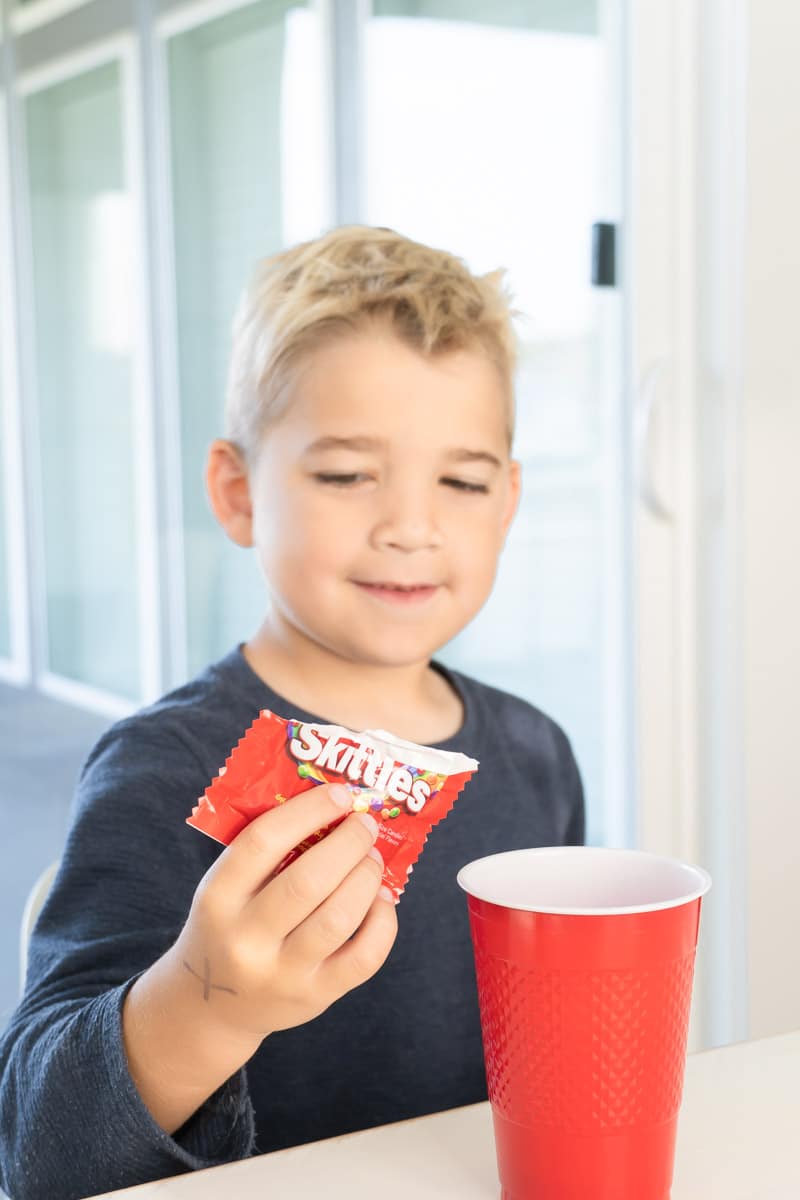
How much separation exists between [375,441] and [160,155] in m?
1.18

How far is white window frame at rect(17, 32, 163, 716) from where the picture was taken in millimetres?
1812

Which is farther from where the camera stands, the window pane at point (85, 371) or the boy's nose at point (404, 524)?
the window pane at point (85, 371)

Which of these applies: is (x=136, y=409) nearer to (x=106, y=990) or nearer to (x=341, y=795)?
(x=106, y=990)

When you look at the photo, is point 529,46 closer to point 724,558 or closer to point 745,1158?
point 724,558

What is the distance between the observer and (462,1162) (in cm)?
55

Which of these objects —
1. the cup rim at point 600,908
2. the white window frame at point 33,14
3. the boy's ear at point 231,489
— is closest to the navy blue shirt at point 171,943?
the boy's ear at point 231,489

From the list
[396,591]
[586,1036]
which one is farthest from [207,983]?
[396,591]

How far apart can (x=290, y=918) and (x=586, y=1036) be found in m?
0.12

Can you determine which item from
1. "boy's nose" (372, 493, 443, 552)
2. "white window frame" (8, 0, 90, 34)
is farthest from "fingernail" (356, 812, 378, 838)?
"white window frame" (8, 0, 90, 34)

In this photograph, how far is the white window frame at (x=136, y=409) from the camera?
5.95 ft

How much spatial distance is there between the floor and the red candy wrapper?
1372 millimetres

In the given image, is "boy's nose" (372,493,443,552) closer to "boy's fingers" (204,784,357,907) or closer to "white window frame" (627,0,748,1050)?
"boy's fingers" (204,784,357,907)

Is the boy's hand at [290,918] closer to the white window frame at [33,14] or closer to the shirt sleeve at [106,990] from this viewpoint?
the shirt sleeve at [106,990]

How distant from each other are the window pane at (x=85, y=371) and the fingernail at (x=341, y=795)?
1.41m
